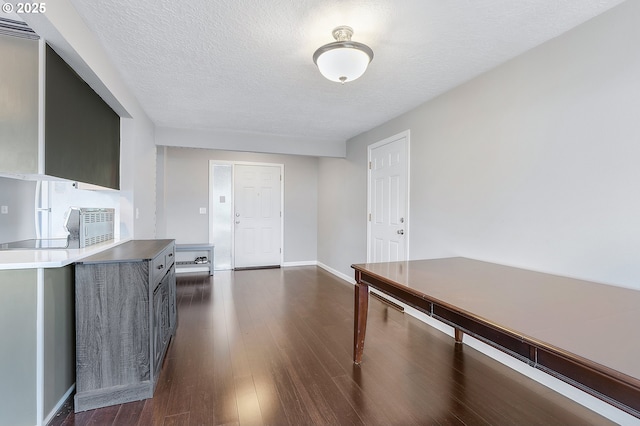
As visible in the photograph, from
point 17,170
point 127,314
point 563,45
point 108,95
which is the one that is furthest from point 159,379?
point 563,45

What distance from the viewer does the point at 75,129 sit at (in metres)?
1.94

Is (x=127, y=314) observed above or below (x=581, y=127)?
below

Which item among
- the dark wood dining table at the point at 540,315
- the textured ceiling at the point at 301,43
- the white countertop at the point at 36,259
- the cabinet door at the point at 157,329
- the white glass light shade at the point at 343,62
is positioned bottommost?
the cabinet door at the point at 157,329

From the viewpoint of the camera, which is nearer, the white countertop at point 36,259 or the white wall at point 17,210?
the white countertop at point 36,259

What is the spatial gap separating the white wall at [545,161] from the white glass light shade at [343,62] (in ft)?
4.05

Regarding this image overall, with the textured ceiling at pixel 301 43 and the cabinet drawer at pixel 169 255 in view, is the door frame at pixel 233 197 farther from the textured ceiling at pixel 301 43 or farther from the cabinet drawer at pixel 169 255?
the cabinet drawer at pixel 169 255

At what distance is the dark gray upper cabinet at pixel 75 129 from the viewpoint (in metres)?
1.66

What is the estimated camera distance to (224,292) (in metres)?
4.12

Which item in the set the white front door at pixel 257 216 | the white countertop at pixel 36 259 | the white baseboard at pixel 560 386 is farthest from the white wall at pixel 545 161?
the white front door at pixel 257 216

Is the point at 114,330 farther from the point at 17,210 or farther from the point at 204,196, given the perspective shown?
the point at 204,196

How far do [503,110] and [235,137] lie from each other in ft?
10.9

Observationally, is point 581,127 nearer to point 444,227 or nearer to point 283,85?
point 444,227

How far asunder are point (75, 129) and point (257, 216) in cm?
386

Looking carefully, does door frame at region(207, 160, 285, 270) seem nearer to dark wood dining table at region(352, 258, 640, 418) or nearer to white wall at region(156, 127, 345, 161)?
white wall at region(156, 127, 345, 161)
